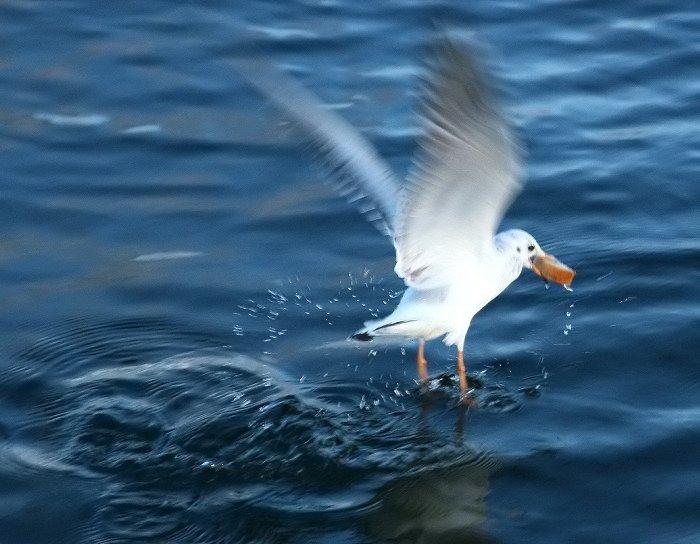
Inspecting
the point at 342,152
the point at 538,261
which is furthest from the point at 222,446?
the point at 538,261

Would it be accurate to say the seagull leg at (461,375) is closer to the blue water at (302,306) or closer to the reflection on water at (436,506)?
the blue water at (302,306)

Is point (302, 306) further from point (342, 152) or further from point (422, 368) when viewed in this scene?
point (342, 152)

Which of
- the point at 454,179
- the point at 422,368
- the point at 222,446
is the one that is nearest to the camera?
the point at 454,179

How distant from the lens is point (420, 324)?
6508 mm

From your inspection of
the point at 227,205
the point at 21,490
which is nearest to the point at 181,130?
the point at 227,205

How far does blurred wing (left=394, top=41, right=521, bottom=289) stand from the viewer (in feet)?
16.6

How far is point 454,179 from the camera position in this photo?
18.1 ft

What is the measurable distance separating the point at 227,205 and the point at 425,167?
362cm

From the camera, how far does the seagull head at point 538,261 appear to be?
6973 mm

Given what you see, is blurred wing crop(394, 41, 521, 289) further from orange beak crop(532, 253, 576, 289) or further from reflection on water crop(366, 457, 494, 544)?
reflection on water crop(366, 457, 494, 544)

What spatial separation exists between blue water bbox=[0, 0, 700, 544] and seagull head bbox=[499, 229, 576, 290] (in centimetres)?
37

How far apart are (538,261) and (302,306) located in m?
1.50

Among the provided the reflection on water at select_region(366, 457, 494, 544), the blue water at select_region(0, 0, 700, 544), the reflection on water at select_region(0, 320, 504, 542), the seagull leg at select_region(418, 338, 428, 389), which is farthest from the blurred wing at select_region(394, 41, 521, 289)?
the reflection on water at select_region(366, 457, 494, 544)

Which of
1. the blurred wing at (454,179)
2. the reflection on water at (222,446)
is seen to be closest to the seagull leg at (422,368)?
the reflection on water at (222,446)
